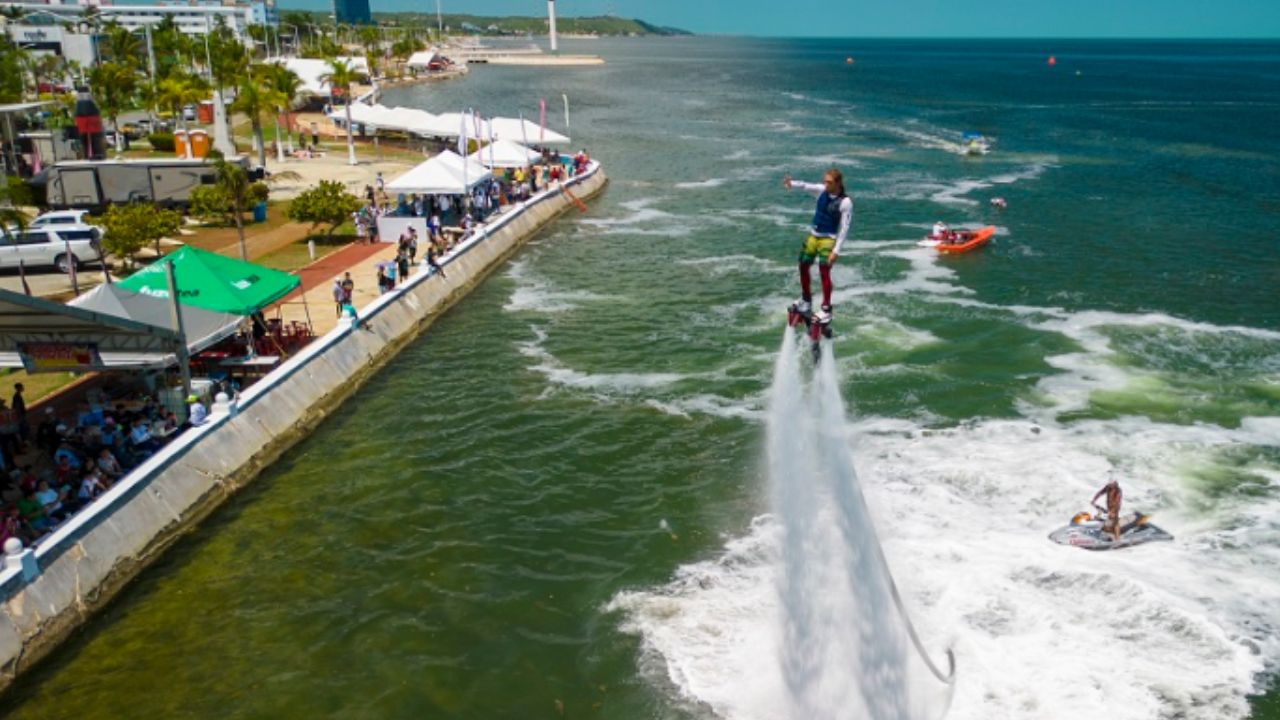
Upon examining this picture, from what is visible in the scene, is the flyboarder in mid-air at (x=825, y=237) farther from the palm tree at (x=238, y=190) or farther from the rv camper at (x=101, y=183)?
Result: the rv camper at (x=101, y=183)

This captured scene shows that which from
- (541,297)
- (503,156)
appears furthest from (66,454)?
(503,156)

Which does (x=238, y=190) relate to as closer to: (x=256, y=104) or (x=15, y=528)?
(x=15, y=528)

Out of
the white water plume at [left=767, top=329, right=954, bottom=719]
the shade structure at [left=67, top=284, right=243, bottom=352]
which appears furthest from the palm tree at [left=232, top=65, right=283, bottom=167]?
the white water plume at [left=767, top=329, right=954, bottom=719]

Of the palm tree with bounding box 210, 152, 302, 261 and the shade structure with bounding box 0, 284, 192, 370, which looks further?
the palm tree with bounding box 210, 152, 302, 261

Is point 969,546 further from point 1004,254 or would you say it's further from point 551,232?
point 551,232

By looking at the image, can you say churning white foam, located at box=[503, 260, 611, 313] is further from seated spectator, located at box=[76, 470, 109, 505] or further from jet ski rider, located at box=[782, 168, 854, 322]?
jet ski rider, located at box=[782, 168, 854, 322]
